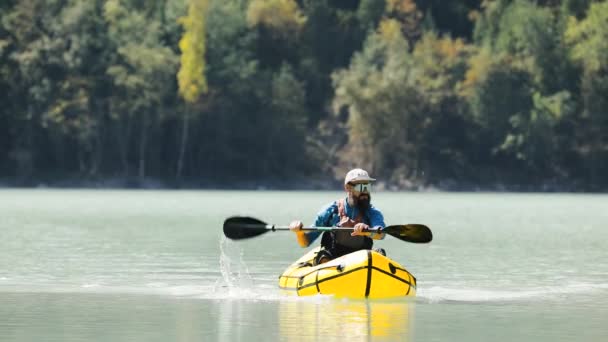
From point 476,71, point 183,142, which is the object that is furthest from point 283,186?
point 476,71

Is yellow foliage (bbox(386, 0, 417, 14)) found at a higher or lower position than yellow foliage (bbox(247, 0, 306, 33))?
higher

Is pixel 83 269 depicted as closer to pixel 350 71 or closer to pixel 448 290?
pixel 448 290

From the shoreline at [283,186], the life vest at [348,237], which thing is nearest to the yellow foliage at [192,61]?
the shoreline at [283,186]

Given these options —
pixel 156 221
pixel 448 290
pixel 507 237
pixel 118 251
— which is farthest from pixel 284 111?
pixel 448 290

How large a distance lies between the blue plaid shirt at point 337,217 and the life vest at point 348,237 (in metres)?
0.05

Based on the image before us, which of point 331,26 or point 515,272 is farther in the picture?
point 331,26

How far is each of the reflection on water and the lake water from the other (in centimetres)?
2

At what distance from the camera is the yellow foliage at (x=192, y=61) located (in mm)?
95562

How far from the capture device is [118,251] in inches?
1200

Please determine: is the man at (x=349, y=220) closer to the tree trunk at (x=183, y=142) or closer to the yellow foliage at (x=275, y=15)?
the tree trunk at (x=183, y=142)

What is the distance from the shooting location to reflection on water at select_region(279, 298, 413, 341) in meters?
15.5

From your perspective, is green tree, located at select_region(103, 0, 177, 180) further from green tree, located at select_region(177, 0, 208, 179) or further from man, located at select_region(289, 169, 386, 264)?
man, located at select_region(289, 169, 386, 264)

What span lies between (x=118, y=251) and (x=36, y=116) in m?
65.0

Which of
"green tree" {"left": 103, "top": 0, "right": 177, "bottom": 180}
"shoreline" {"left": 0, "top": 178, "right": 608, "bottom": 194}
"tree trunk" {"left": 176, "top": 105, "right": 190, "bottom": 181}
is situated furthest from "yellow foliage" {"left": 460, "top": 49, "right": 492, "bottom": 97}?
"green tree" {"left": 103, "top": 0, "right": 177, "bottom": 180}
